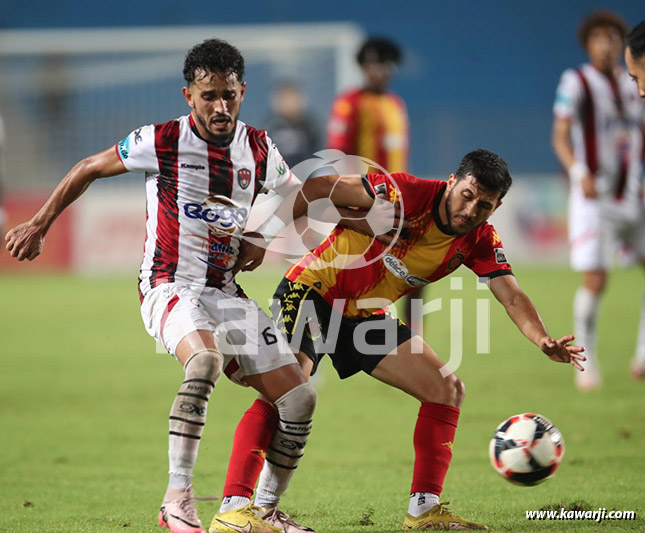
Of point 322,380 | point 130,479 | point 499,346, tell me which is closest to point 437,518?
point 130,479

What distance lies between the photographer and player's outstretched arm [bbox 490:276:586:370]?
13.5 ft

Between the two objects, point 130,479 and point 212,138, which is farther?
point 130,479

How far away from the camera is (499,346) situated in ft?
34.4

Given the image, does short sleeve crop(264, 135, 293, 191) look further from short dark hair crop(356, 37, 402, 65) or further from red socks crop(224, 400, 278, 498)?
short dark hair crop(356, 37, 402, 65)

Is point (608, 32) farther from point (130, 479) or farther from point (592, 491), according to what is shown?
point (130, 479)

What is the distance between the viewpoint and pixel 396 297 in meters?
4.77

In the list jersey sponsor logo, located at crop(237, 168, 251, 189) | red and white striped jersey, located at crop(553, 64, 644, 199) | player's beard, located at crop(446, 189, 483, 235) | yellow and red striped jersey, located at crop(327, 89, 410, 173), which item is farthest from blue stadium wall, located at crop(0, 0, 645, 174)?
jersey sponsor logo, located at crop(237, 168, 251, 189)

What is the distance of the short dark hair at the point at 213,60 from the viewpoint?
4.17 metres

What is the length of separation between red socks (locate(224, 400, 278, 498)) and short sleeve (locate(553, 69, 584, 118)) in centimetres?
472

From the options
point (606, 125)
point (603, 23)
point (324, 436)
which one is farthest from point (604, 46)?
point (324, 436)

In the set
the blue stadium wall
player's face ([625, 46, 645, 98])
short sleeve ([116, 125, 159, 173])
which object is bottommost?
short sleeve ([116, 125, 159, 173])

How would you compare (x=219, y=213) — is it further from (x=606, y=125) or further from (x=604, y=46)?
(x=606, y=125)

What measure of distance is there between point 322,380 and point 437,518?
4.57 metres

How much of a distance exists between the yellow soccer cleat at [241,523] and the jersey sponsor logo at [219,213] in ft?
3.92
